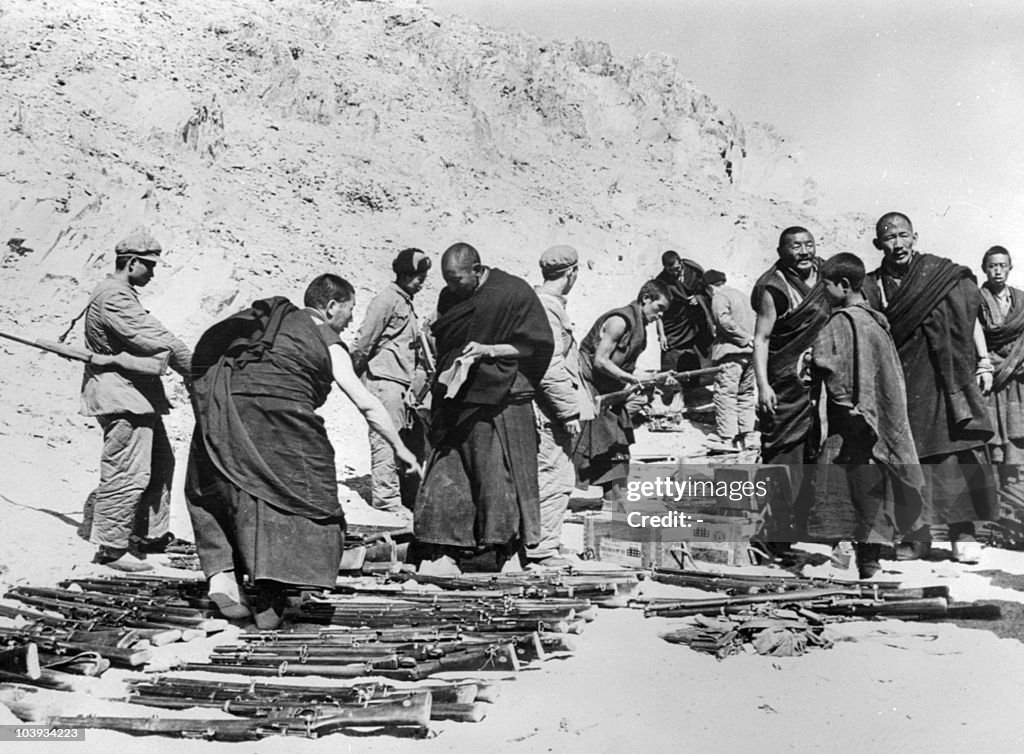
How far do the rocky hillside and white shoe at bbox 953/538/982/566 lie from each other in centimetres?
564

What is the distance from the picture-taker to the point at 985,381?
6.78m

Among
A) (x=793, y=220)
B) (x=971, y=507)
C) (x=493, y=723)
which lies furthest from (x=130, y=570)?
(x=793, y=220)

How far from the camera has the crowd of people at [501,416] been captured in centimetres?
516

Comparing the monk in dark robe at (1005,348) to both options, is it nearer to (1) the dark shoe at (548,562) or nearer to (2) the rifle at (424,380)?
(1) the dark shoe at (548,562)

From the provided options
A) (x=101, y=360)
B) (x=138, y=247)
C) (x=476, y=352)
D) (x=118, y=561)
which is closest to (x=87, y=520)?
(x=118, y=561)

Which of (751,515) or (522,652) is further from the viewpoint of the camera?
(751,515)

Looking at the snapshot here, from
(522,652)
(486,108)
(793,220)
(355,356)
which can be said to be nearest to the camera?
(522,652)

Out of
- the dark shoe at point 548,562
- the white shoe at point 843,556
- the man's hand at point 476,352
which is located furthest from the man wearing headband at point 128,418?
the white shoe at point 843,556

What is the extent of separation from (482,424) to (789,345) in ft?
6.06

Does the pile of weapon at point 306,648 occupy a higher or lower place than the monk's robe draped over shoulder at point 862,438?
lower

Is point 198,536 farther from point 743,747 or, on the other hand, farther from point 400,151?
point 400,151

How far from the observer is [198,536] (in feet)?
17.0

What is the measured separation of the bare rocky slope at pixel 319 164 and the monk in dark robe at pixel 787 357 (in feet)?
12.2

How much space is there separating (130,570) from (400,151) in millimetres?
6745
